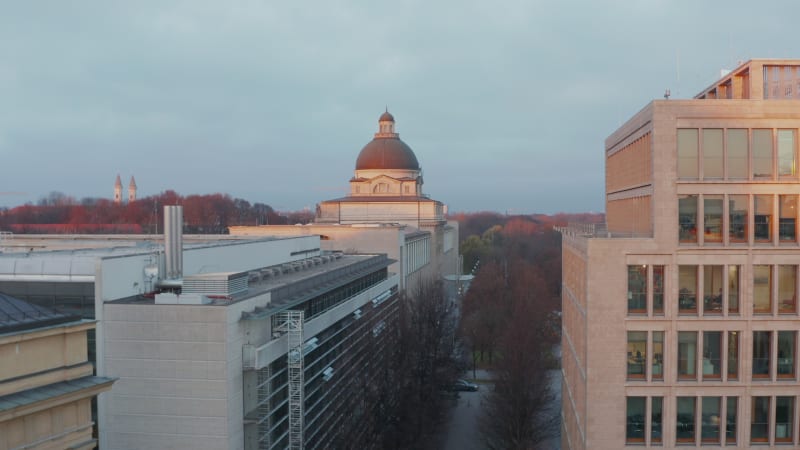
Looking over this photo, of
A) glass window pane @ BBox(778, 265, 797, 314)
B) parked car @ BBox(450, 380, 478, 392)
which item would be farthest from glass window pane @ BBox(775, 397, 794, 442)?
parked car @ BBox(450, 380, 478, 392)

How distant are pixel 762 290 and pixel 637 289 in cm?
442

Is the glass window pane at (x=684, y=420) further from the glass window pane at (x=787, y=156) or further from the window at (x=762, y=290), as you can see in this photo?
the glass window pane at (x=787, y=156)

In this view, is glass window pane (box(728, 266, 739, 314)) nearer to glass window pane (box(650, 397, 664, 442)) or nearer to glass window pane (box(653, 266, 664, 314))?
glass window pane (box(653, 266, 664, 314))

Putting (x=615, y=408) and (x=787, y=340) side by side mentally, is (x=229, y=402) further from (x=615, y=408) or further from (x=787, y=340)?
(x=787, y=340)

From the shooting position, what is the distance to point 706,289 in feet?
83.8

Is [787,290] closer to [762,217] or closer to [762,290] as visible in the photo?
[762,290]

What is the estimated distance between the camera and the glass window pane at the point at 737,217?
25062 millimetres

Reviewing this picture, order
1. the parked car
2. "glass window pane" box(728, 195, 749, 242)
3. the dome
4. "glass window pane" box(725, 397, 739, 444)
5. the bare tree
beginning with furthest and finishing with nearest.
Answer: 1. the dome
2. the parked car
3. the bare tree
4. "glass window pane" box(725, 397, 739, 444)
5. "glass window pane" box(728, 195, 749, 242)

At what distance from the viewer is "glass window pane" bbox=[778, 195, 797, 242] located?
2494 centimetres

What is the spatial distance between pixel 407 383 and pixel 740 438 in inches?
828

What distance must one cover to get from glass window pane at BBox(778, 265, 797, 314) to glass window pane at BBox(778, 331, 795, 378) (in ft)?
3.06

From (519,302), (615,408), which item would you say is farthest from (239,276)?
(519,302)

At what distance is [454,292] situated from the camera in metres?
100

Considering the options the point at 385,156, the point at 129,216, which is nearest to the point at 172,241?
the point at 385,156
